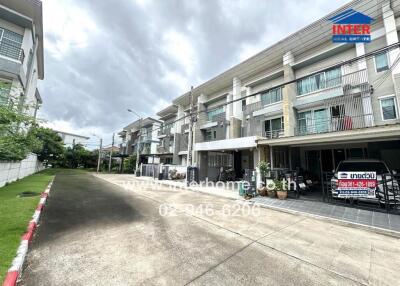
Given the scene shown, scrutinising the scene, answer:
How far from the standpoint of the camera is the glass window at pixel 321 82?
12.1 metres

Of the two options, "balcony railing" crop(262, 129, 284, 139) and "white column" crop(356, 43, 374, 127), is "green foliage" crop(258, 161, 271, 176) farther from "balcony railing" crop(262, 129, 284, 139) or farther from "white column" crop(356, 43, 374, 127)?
"white column" crop(356, 43, 374, 127)

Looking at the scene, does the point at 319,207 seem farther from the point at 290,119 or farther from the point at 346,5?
the point at 346,5

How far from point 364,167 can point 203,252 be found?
893 centimetres

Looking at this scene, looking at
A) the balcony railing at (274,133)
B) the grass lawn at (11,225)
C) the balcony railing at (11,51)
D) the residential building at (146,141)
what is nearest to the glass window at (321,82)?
the balcony railing at (274,133)

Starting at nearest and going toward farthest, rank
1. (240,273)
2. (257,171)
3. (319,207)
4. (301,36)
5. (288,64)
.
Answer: (240,273) → (319,207) → (257,171) → (301,36) → (288,64)

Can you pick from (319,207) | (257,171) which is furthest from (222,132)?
(319,207)

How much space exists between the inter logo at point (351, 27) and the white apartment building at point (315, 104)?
0.82 feet

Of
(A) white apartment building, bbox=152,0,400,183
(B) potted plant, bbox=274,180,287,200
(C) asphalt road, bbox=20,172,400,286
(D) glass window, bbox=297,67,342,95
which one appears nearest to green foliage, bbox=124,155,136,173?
(A) white apartment building, bbox=152,0,400,183

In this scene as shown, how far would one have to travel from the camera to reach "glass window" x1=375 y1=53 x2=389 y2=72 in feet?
33.6

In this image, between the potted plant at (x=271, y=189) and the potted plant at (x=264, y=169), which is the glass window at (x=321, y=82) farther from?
the potted plant at (x=271, y=189)

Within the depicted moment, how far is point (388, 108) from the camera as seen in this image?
10.0 meters

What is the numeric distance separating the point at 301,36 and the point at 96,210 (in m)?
16.6

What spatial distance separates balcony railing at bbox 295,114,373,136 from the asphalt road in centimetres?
776

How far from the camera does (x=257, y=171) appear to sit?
10.9m
